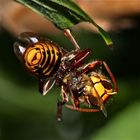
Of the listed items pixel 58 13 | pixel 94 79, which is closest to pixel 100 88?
pixel 94 79

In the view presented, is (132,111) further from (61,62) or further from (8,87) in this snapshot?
(61,62)

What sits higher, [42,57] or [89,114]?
[42,57]

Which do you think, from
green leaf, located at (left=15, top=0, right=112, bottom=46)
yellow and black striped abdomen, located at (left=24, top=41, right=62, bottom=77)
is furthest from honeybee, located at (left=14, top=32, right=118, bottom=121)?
green leaf, located at (left=15, top=0, right=112, bottom=46)

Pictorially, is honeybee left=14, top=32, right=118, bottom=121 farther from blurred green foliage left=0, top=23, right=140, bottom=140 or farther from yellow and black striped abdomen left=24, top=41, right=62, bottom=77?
blurred green foliage left=0, top=23, right=140, bottom=140

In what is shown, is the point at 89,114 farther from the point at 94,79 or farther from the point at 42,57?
the point at 42,57

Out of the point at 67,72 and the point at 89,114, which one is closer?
the point at 67,72

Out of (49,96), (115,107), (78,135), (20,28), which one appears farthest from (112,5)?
(78,135)

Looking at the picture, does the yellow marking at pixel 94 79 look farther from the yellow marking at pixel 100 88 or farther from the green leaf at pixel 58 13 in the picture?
the green leaf at pixel 58 13
